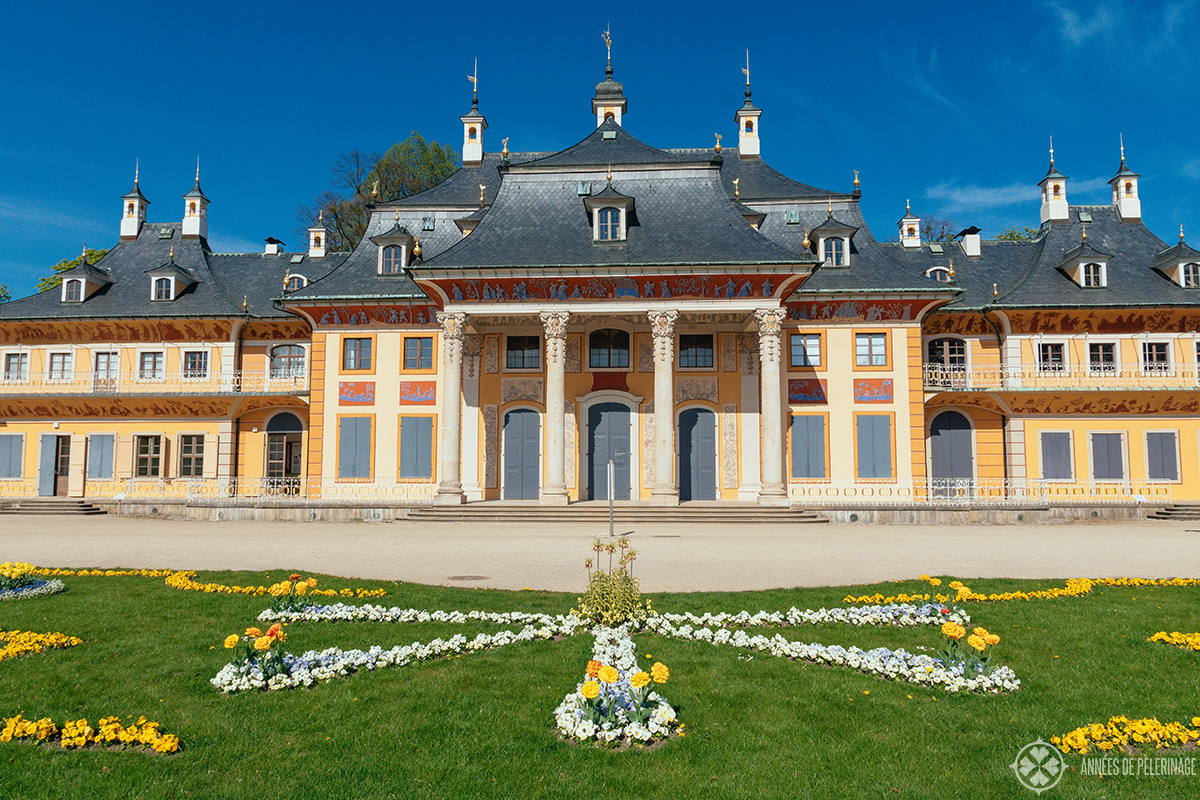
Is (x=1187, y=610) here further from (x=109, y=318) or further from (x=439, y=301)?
(x=109, y=318)

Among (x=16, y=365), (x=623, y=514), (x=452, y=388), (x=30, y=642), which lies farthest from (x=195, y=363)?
(x=30, y=642)

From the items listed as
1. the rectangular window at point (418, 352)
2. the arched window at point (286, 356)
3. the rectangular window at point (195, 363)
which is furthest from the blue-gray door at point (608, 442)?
the rectangular window at point (195, 363)

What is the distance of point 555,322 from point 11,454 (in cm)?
2615

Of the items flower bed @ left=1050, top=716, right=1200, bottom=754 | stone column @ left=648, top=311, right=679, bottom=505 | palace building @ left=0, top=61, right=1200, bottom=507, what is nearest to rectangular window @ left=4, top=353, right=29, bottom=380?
palace building @ left=0, top=61, right=1200, bottom=507

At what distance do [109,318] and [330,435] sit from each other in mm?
12812

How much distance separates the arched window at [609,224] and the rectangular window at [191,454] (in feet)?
66.5

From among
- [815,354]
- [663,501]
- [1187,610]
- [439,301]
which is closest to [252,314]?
[439,301]

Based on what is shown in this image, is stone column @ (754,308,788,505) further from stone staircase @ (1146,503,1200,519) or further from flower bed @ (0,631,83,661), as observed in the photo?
flower bed @ (0,631,83,661)

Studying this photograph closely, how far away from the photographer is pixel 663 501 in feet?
83.8

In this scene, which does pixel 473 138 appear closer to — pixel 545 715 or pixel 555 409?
pixel 555 409

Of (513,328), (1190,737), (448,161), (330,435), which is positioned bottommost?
(1190,737)

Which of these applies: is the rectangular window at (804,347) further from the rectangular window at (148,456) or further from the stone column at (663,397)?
the rectangular window at (148,456)

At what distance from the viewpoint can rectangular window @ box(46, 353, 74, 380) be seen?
113 feet

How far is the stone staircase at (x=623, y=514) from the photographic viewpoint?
2473 cm
